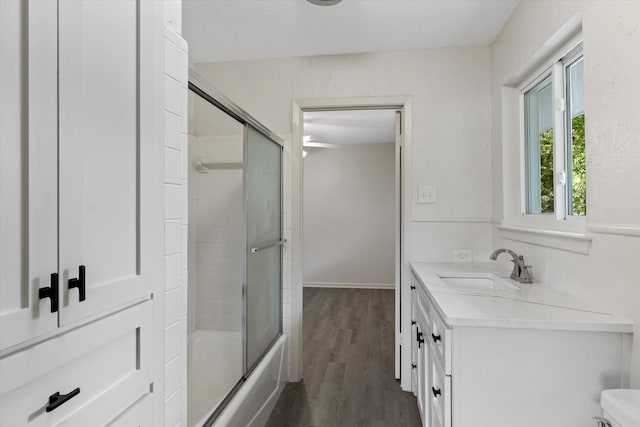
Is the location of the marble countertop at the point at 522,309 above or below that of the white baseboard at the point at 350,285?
above

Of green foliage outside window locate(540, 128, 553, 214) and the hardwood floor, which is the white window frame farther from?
the hardwood floor

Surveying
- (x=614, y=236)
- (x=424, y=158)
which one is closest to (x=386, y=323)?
(x=424, y=158)

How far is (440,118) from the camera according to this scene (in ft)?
7.98

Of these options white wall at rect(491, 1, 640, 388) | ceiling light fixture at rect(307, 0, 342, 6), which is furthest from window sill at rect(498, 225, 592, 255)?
ceiling light fixture at rect(307, 0, 342, 6)

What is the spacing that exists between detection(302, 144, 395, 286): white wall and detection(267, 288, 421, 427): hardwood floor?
1345 millimetres

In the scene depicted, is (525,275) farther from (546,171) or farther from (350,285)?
(350,285)

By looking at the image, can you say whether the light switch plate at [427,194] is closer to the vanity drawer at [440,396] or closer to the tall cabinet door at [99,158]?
the vanity drawer at [440,396]

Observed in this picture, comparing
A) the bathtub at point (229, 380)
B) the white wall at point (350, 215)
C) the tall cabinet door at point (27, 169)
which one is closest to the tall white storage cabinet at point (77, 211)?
the tall cabinet door at point (27, 169)

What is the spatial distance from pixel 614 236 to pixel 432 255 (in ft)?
4.19

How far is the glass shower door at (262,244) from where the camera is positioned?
6.72 ft

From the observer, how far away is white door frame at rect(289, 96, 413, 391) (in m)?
2.46

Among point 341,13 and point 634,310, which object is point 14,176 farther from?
point 341,13

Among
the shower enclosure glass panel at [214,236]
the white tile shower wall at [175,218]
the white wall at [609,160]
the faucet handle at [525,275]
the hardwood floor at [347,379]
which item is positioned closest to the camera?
the white tile shower wall at [175,218]

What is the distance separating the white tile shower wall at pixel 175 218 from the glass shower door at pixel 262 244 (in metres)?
0.94
